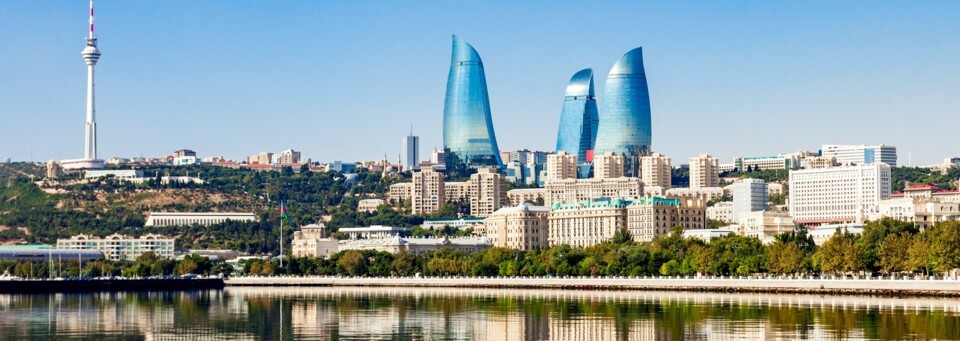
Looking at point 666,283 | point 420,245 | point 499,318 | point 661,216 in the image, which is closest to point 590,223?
point 661,216

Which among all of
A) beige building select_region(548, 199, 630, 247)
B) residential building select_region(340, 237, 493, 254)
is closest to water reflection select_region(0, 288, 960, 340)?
beige building select_region(548, 199, 630, 247)

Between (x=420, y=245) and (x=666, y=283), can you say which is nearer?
(x=666, y=283)

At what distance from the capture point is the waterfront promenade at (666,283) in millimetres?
104438

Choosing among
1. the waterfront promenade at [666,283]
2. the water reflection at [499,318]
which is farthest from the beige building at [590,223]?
the water reflection at [499,318]

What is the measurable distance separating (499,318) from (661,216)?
9863 cm

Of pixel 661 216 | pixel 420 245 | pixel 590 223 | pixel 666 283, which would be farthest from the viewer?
pixel 420 245

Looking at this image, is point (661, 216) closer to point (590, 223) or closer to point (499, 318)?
point (590, 223)

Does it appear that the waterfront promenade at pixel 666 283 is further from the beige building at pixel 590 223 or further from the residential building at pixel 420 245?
the beige building at pixel 590 223

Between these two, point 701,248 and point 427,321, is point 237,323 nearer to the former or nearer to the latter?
point 427,321

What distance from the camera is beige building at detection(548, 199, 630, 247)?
19212 cm

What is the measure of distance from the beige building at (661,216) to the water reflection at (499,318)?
63.4 metres

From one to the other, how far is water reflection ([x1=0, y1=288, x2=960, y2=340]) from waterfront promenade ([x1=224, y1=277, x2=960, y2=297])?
3.55 m

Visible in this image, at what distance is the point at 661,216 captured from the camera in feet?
616

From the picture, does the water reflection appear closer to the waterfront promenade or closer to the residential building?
the waterfront promenade
